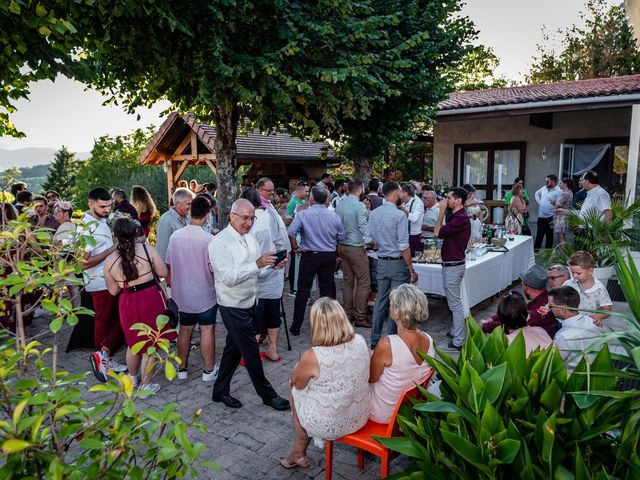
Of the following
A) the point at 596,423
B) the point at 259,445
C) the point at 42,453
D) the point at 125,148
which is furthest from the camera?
the point at 125,148

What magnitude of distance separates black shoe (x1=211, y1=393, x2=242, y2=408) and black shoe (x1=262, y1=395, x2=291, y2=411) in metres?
0.26

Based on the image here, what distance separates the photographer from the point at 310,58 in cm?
842

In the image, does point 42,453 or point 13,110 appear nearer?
point 42,453

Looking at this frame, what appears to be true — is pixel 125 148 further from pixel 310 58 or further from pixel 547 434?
pixel 547 434

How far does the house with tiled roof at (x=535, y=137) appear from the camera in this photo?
1102cm

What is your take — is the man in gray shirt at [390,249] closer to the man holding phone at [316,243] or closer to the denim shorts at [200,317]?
the man holding phone at [316,243]

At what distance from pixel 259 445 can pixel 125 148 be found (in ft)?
105

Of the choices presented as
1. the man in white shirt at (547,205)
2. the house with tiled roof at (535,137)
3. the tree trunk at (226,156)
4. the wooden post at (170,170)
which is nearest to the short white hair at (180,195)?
the tree trunk at (226,156)

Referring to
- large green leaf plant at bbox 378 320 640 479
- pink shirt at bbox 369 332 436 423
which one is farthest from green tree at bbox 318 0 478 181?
large green leaf plant at bbox 378 320 640 479

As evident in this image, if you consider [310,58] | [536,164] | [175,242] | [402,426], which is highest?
[310,58]

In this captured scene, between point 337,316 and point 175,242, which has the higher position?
point 175,242

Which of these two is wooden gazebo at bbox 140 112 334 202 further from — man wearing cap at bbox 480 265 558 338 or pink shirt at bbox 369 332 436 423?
pink shirt at bbox 369 332 436 423

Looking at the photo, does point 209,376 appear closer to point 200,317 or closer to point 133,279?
point 200,317

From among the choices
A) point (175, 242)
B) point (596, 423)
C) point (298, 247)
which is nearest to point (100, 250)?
point (175, 242)
